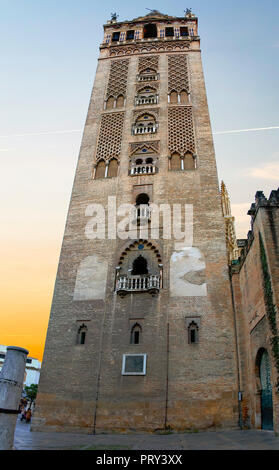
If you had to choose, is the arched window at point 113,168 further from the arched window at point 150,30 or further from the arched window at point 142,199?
the arched window at point 150,30

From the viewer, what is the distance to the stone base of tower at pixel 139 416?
10133 millimetres

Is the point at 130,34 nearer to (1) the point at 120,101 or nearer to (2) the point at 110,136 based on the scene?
(1) the point at 120,101

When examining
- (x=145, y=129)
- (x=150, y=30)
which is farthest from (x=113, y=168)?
(x=150, y=30)

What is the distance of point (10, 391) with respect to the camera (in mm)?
2674

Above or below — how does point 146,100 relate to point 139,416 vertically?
above

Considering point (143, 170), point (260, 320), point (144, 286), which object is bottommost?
point (260, 320)

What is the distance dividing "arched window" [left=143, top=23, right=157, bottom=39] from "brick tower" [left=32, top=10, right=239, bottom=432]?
27.2 ft

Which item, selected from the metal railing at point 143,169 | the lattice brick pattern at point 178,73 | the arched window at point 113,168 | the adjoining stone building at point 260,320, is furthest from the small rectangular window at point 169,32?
the adjoining stone building at point 260,320

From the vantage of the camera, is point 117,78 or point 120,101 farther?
point 117,78

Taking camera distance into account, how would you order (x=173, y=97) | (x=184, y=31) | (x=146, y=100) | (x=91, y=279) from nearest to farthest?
(x=91, y=279)
(x=146, y=100)
(x=173, y=97)
(x=184, y=31)

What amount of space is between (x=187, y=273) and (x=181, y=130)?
8024mm

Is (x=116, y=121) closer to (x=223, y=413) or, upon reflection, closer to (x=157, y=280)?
(x=157, y=280)

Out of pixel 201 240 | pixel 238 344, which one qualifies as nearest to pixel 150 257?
pixel 201 240

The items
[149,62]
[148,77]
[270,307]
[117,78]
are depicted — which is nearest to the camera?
[270,307]
